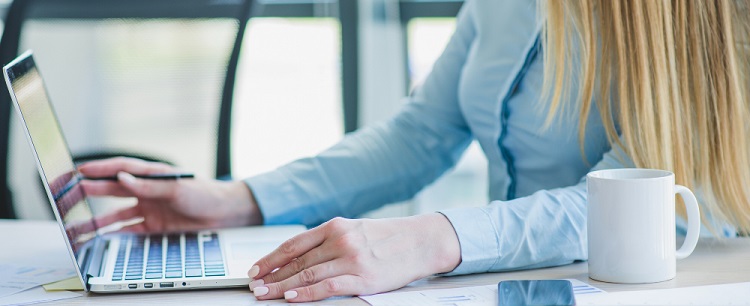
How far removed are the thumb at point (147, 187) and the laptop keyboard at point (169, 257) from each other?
0.22ft

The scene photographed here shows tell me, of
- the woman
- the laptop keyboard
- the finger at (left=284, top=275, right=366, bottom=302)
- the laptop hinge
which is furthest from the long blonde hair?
the laptop hinge

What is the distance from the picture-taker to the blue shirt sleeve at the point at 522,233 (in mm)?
866

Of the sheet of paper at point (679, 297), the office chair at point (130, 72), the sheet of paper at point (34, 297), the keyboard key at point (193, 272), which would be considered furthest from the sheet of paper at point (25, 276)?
the office chair at point (130, 72)

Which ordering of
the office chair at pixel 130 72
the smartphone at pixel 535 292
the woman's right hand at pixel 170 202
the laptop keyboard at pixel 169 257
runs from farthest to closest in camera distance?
the office chair at pixel 130 72
the woman's right hand at pixel 170 202
the laptop keyboard at pixel 169 257
the smartphone at pixel 535 292

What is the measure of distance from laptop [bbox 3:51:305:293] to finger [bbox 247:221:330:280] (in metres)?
0.02

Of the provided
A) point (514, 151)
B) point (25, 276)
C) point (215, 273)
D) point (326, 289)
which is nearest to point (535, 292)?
point (326, 289)

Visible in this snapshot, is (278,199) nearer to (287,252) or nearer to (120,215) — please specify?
(120,215)

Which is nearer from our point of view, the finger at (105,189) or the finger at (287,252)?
the finger at (287,252)

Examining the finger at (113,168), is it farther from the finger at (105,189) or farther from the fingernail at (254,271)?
the fingernail at (254,271)

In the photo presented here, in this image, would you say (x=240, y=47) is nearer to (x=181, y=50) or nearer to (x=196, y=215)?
(x=181, y=50)

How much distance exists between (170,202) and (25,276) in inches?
9.1

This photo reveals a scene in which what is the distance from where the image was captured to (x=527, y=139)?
1.13m

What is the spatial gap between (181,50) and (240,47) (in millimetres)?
105

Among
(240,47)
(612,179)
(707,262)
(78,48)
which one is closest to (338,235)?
(612,179)
